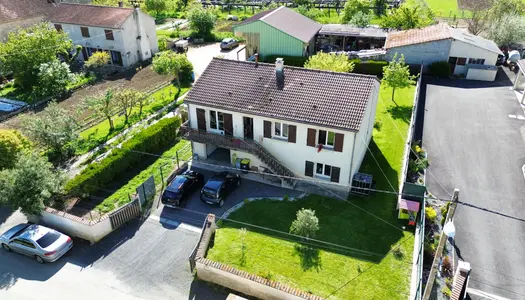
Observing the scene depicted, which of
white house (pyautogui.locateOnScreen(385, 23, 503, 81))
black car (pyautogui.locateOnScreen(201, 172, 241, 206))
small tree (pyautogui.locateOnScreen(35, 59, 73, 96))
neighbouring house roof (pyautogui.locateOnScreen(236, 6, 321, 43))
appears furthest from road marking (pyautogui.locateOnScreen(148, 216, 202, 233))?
white house (pyautogui.locateOnScreen(385, 23, 503, 81))

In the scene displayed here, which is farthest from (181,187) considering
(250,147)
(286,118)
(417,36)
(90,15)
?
(90,15)

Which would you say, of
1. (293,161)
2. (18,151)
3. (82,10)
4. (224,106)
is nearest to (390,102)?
(293,161)

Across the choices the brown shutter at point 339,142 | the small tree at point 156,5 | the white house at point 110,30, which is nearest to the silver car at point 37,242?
the brown shutter at point 339,142

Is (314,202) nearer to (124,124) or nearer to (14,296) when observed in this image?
(14,296)

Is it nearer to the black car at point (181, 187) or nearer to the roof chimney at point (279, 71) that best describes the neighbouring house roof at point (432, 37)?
the roof chimney at point (279, 71)

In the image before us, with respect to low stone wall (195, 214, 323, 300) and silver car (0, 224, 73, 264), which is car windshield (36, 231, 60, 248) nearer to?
silver car (0, 224, 73, 264)

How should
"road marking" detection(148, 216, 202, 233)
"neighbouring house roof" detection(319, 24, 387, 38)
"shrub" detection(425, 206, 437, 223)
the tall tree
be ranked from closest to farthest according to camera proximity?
"shrub" detection(425, 206, 437, 223) < "road marking" detection(148, 216, 202, 233) < the tall tree < "neighbouring house roof" detection(319, 24, 387, 38)
